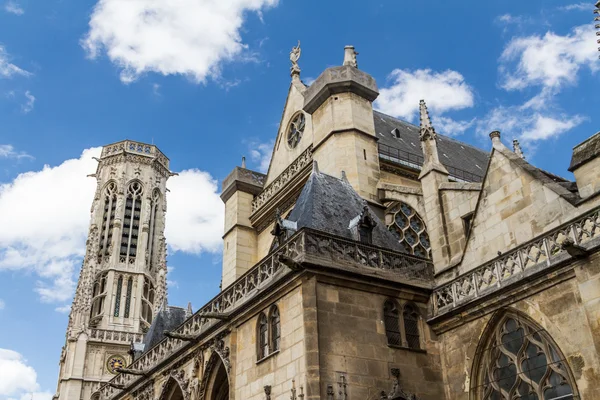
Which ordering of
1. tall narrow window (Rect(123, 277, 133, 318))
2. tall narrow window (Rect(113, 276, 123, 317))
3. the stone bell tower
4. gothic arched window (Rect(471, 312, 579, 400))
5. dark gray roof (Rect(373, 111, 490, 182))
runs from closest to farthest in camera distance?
1. gothic arched window (Rect(471, 312, 579, 400))
2. dark gray roof (Rect(373, 111, 490, 182))
3. the stone bell tower
4. tall narrow window (Rect(113, 276, 123, 317))
5. tall narrow window (Rect(123, 277, 133, 318))

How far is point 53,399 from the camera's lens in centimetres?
5669

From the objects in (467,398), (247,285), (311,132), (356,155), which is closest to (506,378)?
(467,398)

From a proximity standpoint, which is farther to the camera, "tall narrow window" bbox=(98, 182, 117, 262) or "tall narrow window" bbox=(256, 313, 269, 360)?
"tall narrow window" bbox=(98, 182, 117, 262)

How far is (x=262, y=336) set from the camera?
14.4 meters

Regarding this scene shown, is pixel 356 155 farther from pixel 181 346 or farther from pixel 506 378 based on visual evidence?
pixel 506 378

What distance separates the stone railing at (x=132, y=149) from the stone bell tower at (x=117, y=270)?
10 centimetres

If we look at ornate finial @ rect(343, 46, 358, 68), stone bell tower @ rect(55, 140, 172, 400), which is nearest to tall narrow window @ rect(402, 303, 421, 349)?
ornate finial @ rect(343, 46, 358, 68)

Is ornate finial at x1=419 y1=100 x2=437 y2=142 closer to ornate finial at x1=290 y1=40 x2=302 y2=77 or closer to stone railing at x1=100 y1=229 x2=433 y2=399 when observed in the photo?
stone railing at x1=100 y1=229 x2=433 y2=399

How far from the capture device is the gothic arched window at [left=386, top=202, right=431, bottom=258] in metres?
18.6

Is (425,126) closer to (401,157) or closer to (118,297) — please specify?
(401,157)

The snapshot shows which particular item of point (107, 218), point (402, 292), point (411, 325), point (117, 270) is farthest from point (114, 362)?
point (402, 292)

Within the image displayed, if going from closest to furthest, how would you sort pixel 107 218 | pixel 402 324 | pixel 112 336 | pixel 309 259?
pixel 309 259 → pixel 402 324 → pixel 112 336 → pixel 107 218

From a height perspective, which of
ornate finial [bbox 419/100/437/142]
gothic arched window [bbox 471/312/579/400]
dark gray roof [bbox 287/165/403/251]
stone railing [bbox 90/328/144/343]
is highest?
stone railing [bbox 90/328/144/343]

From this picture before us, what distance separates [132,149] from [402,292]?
190 ft
